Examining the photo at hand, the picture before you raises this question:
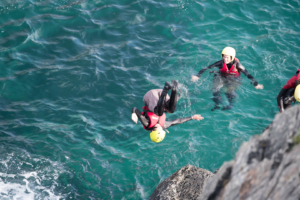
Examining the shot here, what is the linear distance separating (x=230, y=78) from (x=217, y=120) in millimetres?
1619

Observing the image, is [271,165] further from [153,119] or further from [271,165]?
[153,119]

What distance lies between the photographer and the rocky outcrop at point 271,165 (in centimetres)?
236

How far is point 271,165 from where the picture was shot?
247 cm

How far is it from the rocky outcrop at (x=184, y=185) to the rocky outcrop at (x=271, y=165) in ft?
10.7

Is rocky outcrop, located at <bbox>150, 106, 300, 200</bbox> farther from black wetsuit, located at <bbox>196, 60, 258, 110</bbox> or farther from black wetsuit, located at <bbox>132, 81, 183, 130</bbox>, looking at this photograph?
black wetsuit, located at <bbox>196, 60, 258, 110</bbox>

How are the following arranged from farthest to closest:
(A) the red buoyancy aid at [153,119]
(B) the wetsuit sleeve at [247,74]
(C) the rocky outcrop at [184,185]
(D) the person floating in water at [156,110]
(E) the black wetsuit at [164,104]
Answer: (B) the wetsuit sleeve at [247,74], (A) the red buoyancy aid at [153,119], (D) the person floating in water at [156,110], (E) the black wetsuit at [164,104], (C) the rocky outcrop at [184,185]

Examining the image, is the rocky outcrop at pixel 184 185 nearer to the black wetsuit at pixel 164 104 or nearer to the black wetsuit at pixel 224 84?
the black wetsuit at pixel 164 104

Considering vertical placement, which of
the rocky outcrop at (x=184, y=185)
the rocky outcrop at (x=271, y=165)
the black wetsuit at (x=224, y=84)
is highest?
the rocky outcrop at (x=271, y=165)

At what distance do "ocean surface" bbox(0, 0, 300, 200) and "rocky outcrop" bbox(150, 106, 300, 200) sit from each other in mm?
4926

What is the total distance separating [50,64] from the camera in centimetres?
985

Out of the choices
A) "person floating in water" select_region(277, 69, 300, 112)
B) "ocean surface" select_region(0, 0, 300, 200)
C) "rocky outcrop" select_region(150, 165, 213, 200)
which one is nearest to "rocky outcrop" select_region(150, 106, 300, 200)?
"rocky outcrop" select_region(150, 165, 213, 200)

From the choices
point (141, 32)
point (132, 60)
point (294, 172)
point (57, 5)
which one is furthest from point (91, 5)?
point (294, 172)

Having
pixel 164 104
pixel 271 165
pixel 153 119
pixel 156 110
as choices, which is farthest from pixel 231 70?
pixel 271 165

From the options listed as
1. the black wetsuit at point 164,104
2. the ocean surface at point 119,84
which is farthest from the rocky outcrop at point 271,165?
the ocean surface at point 119,84
